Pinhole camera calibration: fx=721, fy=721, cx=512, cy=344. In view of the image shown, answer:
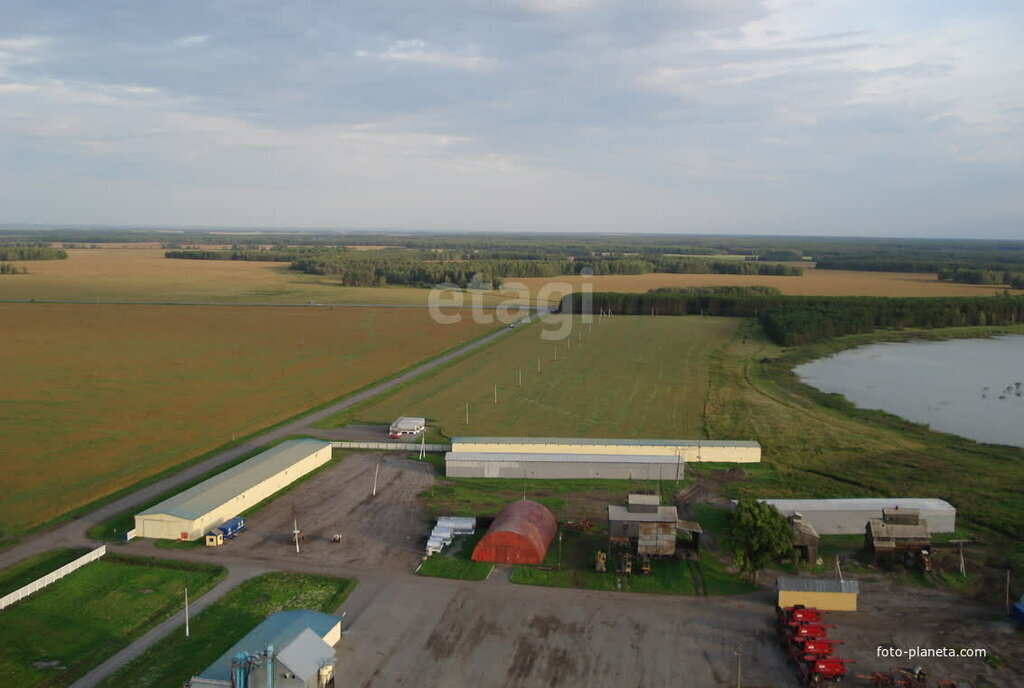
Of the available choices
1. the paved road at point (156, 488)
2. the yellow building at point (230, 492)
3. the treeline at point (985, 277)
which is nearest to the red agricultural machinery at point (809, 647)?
the yellow building at point (230, 492)

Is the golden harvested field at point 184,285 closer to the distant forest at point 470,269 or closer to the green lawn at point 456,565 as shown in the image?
the distant forest at point 470,269

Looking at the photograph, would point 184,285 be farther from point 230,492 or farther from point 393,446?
point 230,492

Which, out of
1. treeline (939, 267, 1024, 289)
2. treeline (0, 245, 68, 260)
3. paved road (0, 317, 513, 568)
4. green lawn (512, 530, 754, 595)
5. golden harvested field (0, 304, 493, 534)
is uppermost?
treeline (0, 245, 68, 260)

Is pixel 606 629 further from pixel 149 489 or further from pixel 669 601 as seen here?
pixel 149 489

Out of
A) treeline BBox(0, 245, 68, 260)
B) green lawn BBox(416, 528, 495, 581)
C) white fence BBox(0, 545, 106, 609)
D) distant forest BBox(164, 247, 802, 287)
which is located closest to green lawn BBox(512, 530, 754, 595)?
green lawn BBox(416, 528, 495, 581)

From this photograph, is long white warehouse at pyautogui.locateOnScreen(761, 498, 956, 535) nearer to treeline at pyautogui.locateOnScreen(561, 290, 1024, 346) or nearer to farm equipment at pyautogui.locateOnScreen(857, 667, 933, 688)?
farm equipment at pyautogui.locateOnScreen(857, 667, 933, 688)

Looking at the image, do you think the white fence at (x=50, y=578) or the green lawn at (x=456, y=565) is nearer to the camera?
the white fence at (x=50, y=578)
